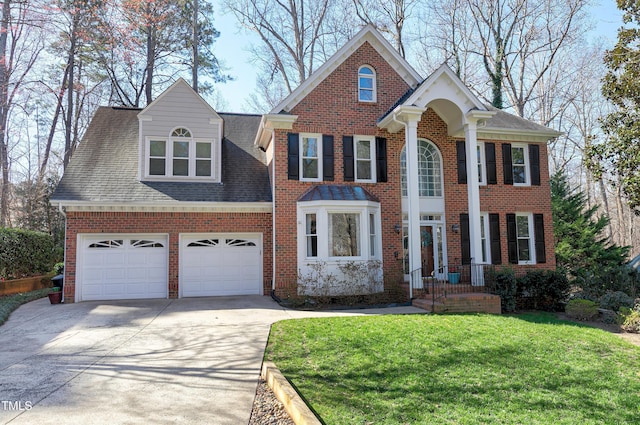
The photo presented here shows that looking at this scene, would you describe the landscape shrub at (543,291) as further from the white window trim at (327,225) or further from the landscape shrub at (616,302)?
the white window trim at (327,225)

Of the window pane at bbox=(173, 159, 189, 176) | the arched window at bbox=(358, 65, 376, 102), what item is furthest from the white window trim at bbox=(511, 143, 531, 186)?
the window pane at bbox=(173, 159, 189, 176)

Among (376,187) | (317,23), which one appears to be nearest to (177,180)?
(376,187)

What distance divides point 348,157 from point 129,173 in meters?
7.64

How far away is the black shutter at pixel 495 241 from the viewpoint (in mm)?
14633

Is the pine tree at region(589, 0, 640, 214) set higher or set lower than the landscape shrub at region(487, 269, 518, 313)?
higher

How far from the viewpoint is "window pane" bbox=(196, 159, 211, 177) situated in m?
14.4

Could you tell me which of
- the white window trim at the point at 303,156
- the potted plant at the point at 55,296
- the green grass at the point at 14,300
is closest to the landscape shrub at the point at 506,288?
the white window trim at the point at 303,156

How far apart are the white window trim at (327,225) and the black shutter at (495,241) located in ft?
14.7

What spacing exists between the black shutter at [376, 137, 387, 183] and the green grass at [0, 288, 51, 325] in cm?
1125

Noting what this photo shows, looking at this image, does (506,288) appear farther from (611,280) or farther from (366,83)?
(366,83)

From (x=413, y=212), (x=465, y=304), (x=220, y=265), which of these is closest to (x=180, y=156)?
(x=220, y=265)

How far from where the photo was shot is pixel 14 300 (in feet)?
40.7

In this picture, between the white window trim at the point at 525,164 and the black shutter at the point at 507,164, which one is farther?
the white window trim at the point at 525,164

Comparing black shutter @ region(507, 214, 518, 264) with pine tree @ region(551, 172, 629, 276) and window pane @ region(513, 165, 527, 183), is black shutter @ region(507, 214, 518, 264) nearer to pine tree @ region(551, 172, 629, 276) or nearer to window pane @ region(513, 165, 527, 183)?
window pane @ region(513, 165, 527, 183)
